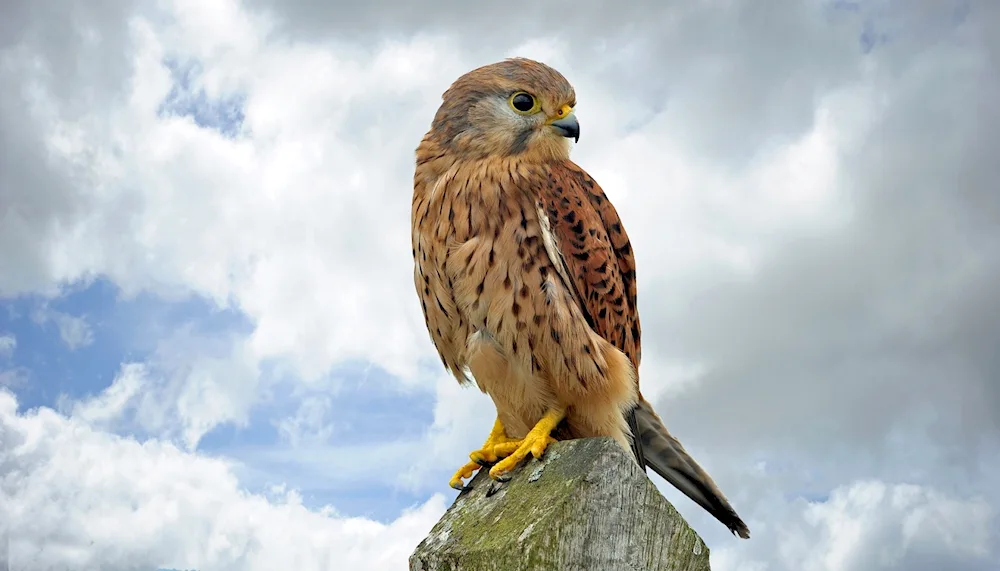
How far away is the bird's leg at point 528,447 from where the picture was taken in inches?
125

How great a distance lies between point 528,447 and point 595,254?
1.21m

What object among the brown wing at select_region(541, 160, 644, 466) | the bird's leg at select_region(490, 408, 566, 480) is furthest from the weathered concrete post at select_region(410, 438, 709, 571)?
the brown wing at select_region(541, 160, 644, 466)

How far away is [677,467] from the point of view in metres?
4.11

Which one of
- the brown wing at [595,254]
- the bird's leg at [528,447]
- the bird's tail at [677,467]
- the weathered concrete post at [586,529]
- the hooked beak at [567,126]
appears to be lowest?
the weathered concrete post at [586,529]

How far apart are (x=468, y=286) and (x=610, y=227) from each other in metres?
0.99

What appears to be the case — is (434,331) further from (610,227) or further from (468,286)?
(610,227)

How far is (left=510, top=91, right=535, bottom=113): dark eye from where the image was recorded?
4.38 meters

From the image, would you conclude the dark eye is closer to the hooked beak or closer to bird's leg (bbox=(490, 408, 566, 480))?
the hooked beak

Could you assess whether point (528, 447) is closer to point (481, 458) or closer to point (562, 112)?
point (481, 458)

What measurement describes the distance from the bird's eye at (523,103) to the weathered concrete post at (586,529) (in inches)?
85.9

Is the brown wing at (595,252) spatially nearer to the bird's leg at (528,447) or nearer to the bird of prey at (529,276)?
the bird of prey at (529,276)

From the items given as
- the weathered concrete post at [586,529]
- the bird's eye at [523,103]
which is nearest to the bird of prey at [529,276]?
the bird's eye at [523,103]

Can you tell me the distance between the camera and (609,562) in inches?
97.4

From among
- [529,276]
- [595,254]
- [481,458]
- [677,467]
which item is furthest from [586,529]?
[595,254]
